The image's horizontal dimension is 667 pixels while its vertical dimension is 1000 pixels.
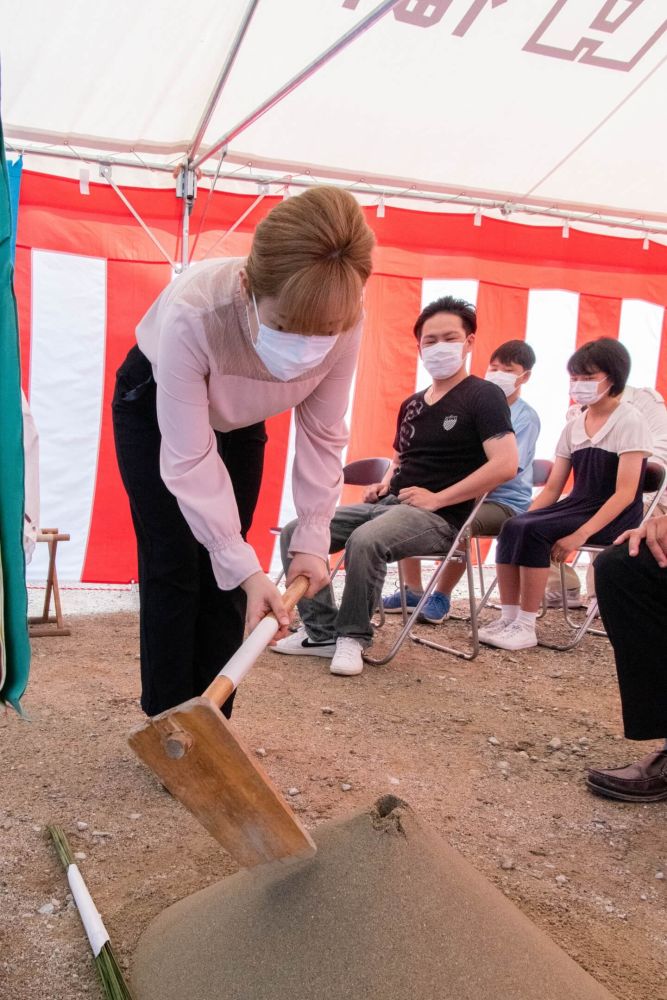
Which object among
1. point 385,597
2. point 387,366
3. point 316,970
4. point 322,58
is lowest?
point 385,597

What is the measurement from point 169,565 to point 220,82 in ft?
8.74

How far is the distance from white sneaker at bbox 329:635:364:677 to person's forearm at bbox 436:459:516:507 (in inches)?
25.3

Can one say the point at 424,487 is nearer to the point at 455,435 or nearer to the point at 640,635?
the point at 455,435

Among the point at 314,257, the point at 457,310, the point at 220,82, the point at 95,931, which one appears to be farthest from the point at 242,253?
the point at 95,931

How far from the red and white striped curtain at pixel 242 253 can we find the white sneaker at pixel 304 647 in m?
1.35

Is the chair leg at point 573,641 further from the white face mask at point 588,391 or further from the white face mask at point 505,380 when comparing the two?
the white face mask at point 505,380

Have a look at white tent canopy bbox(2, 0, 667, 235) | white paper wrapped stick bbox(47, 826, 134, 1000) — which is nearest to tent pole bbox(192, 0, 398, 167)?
white tent canopy bbox(2, 0, 667, 235)

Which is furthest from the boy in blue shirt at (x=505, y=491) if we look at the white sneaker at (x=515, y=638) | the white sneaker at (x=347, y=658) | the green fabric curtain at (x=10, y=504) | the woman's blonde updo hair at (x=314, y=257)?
the green fabric curtain at (x=10, y=504)

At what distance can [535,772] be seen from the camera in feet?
7.08

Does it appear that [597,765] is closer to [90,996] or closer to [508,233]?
[90,996]

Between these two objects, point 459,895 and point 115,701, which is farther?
point 115,701

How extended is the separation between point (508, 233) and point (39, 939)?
4.49 m

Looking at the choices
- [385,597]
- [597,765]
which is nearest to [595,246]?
[385,597]

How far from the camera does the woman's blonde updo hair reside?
119cm
